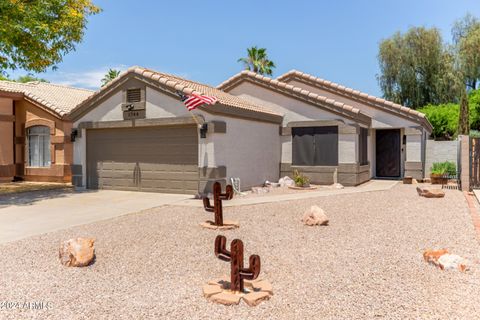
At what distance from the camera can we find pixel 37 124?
19500mm

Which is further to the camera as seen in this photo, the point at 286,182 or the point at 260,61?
the point at 260,61

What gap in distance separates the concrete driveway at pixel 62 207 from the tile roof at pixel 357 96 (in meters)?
10.6

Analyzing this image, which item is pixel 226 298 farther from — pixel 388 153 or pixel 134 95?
pixel 388 153

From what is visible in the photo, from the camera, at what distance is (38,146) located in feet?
65.2

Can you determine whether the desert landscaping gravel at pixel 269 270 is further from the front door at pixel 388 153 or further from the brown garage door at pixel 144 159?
the front door at pixel 388 153

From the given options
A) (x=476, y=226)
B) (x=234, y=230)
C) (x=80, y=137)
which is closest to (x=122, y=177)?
(x=80, y=137)

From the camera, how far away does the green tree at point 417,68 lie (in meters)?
33.1

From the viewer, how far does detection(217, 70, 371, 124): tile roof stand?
51.6 ft

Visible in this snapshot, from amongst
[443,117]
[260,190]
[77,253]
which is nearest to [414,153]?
[260,190]

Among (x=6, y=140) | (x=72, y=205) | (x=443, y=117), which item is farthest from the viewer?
(x=443, y=117)

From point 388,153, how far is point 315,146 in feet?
17.6

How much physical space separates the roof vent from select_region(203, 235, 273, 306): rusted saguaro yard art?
1058 cm

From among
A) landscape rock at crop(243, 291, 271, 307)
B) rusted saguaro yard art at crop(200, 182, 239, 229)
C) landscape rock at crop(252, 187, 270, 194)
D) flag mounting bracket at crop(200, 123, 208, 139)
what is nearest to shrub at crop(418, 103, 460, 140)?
Result: landscape rock at crop(252, 187, 270, 194)

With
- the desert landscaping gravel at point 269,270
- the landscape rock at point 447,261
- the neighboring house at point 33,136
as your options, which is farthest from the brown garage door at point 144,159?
the landscape rock at point 447,261
